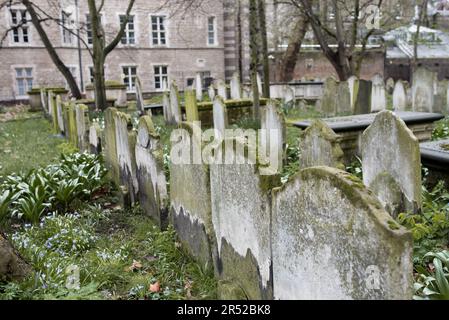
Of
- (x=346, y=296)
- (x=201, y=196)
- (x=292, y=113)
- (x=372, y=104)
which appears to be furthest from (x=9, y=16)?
(x=346, y=296)

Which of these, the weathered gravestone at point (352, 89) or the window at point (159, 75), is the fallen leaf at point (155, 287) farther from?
the window at point (159, 75)

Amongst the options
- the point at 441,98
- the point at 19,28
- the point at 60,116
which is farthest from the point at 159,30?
the point at 441,98

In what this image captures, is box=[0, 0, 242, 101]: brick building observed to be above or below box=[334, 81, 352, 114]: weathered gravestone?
above

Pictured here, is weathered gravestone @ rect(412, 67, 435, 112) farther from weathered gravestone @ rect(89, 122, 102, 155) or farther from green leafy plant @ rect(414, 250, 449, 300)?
green leafy plant @ rect(414, 250, 449, 300)

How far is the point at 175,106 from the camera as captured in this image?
44.2 feet

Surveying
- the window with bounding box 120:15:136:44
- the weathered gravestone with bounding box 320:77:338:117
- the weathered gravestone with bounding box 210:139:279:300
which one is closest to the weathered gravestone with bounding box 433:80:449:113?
the weathered gravestone with bounding box 320:77:338:117

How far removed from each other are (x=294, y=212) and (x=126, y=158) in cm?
429

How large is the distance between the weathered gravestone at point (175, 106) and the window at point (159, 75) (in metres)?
19.2

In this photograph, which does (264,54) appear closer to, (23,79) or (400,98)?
(400,98)

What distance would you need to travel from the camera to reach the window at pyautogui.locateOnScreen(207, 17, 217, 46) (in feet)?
109

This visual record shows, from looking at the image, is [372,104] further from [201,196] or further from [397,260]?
[397,260]

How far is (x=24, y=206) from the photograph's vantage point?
5973mm

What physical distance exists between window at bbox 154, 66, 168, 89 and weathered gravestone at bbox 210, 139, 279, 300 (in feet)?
95.4
